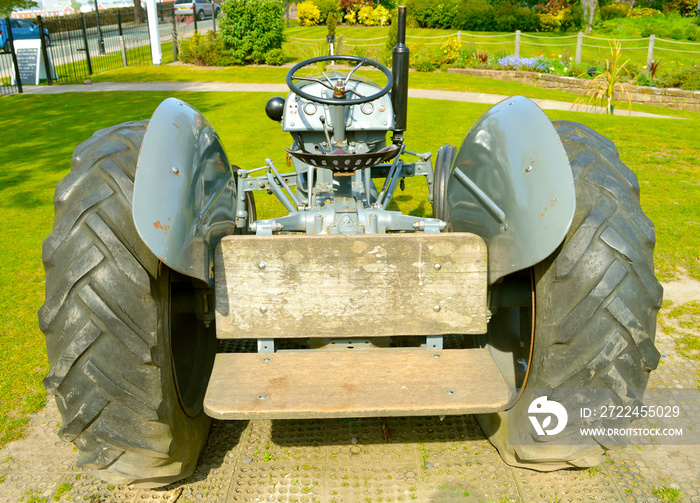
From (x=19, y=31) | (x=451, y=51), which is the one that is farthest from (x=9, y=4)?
(x=451, y=51)

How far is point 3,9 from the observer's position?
18219 mm

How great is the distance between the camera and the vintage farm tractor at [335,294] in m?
2.12

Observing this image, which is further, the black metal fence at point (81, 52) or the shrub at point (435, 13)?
the shrub at point (435, 13)

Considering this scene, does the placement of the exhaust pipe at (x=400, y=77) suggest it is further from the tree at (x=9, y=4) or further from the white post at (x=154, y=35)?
the white post at (x=154, y=35)

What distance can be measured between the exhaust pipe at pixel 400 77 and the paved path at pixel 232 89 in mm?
9748

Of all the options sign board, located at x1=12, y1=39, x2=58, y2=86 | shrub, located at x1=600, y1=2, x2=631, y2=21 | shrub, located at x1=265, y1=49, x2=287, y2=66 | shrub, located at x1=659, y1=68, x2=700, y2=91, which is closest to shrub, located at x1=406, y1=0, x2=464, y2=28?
shrub, located at x1=600, y1=2, x2=631, y2=21

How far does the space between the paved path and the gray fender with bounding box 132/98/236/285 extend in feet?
37.1

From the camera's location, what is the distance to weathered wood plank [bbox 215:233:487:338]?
2342 millimetres

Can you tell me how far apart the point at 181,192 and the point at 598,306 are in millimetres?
1593

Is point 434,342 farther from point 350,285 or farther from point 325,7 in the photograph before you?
point 325,7

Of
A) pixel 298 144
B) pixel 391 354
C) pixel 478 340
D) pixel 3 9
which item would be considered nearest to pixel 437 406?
pixel 391 354

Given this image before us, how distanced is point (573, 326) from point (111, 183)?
6.03ft

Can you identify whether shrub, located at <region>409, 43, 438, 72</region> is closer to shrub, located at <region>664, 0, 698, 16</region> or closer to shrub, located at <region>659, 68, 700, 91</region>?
shrub, located at <region>659, 68, 700, 91</region>

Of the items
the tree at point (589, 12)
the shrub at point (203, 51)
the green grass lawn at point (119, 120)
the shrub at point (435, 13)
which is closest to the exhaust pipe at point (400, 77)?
the green grass lawn at point (119, 120)
